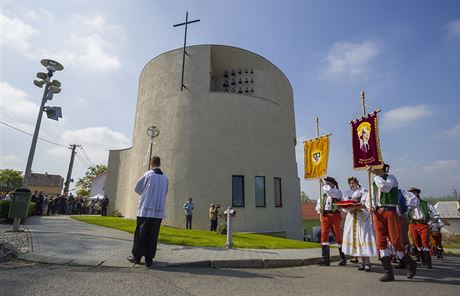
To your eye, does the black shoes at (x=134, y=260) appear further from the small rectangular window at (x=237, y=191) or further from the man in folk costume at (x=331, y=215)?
the small rectangular window at (x=237, y=191)

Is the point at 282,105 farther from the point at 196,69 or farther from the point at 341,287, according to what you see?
the point at 341,287

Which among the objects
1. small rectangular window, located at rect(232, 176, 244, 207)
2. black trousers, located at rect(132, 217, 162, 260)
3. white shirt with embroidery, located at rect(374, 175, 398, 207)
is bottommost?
black trousers, located at rect(132, 217, 162, 260)

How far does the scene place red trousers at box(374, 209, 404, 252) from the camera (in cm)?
572

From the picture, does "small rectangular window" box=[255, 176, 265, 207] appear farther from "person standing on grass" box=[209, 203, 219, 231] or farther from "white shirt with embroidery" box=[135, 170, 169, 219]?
"white shirt with embroidery" box=[135, 170, 169, 219]

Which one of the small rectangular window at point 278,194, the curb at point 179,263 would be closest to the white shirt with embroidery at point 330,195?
the curb at point 179,263

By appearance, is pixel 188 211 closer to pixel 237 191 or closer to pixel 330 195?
pixel 237 191

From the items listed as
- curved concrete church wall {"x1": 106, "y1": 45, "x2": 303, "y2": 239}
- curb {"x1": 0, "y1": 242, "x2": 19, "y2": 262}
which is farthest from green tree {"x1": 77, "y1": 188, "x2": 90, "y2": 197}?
curb {"x1": 0, "y1": 242, "x2": 19, "y2": 262}

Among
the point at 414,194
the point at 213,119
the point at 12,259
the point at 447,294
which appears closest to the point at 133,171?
the point at 213,119

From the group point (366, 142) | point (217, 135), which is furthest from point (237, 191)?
point (366, 142)

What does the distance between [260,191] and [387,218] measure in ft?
44.8

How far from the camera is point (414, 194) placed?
8875mm

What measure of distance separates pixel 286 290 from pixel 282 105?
20132mm

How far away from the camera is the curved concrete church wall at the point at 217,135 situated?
18469mm

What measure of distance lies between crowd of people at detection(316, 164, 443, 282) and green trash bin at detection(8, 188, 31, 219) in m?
10.2
